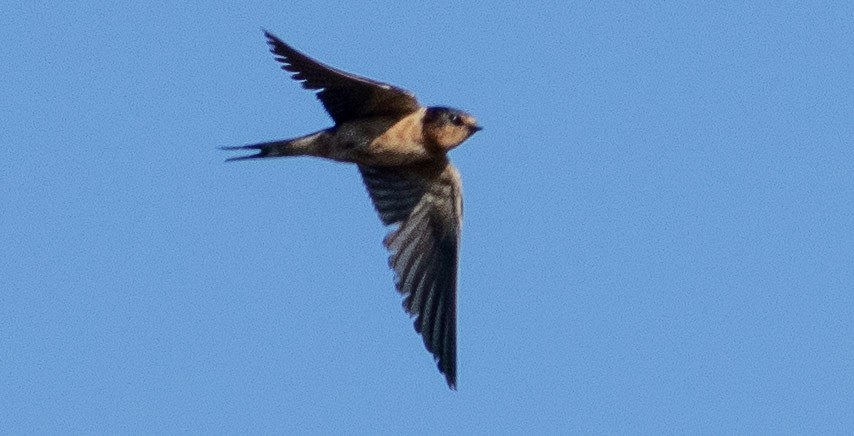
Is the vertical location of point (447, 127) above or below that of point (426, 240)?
above

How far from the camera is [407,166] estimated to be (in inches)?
411

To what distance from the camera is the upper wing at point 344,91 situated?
9.25 m

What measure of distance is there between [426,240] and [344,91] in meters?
1.18

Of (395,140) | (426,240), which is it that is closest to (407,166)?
(426,240)

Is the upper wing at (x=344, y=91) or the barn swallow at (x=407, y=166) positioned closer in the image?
the upper wing at (x=344, y=91)

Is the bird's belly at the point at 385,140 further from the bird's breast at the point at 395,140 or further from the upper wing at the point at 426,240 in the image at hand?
the upper wing at the point at 426,240

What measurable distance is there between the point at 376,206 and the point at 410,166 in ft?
0.82

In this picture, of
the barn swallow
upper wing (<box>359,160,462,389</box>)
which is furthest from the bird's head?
upper wing (<box>359,160,462,389</box>)

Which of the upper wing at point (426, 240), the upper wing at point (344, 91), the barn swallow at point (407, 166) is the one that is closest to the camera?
the upper wing at point (344, 91)

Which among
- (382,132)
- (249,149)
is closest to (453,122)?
(382,132)

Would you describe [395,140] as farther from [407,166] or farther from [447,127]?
[407,166]

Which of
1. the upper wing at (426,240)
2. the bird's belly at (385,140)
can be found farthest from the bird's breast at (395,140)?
the upper wing at (426,240)

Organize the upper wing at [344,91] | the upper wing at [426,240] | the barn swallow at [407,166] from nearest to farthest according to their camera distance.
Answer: the upper wing at [344,91]
the barn swallow at [407,166]
the upper wing at [426,240]

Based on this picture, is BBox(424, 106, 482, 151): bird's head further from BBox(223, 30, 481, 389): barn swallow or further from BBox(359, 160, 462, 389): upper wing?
BBox(359, 160, 462, 389): upper wing
